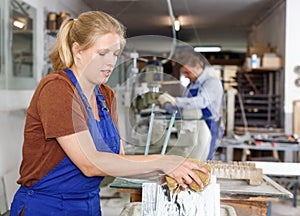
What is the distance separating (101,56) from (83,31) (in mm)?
78

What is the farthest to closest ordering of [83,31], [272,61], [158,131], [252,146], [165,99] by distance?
[272,61]
[252,146]
[165,99]
[158,131]
[83,31]

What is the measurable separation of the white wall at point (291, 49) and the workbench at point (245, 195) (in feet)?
9.37

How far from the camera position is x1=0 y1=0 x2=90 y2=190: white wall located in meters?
2.68

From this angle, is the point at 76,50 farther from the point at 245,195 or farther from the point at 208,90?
the point at 208,90

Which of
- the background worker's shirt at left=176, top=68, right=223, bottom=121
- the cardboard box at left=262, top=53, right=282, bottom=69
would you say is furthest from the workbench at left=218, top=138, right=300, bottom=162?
the cardboard box at left=262, top=53, right=282, bottom=69

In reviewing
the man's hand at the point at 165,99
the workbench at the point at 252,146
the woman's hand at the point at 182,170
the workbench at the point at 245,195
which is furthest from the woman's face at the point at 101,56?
the workbench at the point at 252,146

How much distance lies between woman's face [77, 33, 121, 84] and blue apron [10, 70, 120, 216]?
6 cm

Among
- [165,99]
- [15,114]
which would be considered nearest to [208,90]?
[165,99]

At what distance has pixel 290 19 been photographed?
13.2 feet

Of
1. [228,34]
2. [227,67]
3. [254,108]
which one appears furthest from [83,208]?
[227,67]

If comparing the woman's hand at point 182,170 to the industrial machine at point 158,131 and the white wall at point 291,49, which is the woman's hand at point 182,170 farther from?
the white wall at point 291,49

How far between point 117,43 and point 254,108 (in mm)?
3550

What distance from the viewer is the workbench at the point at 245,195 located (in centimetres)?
133

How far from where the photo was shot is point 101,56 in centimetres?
81
